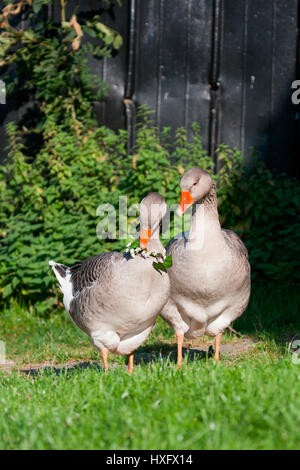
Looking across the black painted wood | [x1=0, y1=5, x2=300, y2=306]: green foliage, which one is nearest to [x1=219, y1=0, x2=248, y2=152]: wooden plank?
the black painted wood

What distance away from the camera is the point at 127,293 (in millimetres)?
4152

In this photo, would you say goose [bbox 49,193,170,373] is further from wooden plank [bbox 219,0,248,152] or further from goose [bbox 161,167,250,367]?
wooden plank [bbox 219,0,248,152]

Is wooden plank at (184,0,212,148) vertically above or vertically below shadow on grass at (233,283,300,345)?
above

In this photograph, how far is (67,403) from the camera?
3326 mm

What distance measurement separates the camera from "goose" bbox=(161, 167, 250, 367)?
448 cm

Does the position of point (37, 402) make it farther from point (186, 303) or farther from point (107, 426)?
point (186, 303)

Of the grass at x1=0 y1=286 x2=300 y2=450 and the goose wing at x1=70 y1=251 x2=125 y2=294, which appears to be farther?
the goose wing at x1=70 y1=251 x2=125 y2=294

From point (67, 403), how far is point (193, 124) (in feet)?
18.4

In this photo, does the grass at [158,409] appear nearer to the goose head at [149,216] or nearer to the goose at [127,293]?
the goose at [127,293]

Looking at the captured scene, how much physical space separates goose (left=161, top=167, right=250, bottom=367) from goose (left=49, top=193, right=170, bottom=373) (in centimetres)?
30

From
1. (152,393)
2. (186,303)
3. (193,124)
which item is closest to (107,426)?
(152,393)

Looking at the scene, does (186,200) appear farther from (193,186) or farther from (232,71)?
(232,71)

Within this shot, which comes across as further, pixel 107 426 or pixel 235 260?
pixel 235 260

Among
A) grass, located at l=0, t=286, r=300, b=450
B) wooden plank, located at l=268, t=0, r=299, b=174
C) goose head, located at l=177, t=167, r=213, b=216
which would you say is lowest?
grass, located at l=0, t=286, r=300, b=450
